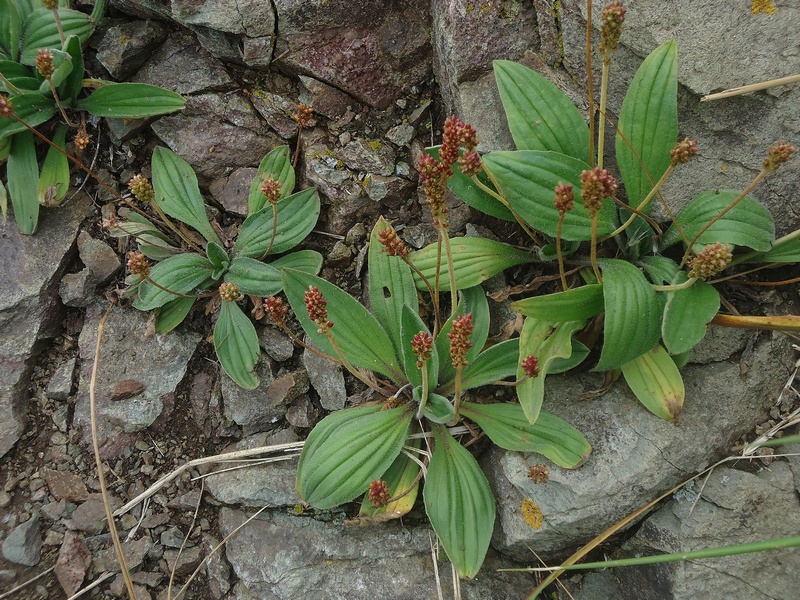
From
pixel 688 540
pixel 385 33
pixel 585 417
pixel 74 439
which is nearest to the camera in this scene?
pixel 688 540

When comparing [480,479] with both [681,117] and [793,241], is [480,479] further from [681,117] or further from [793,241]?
[681,117]

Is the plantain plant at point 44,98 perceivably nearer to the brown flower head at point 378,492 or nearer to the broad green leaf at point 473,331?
the broad green leaf at point 473,331

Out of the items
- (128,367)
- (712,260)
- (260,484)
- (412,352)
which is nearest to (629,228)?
(712,260)

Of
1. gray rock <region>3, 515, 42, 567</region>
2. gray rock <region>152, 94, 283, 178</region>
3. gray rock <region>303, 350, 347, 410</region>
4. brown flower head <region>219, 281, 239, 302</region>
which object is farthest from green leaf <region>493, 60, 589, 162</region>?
gray rock <region>3, 515, 42, 567</region>

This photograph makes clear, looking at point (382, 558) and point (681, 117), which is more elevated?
point (681, 117)

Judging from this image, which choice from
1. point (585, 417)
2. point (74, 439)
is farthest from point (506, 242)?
point (74, 439)

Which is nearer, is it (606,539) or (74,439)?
(606,539)

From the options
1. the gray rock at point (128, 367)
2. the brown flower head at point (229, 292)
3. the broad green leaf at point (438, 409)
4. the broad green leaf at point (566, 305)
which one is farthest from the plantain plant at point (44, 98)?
the broad green leaf at point (566, 305)

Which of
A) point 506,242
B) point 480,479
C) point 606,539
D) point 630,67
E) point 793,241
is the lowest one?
point 606,539
